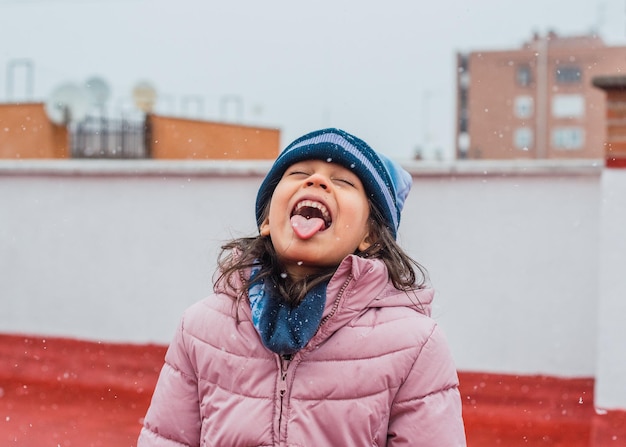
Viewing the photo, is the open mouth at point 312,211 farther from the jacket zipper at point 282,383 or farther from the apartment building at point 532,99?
the apartment building at point 532,99

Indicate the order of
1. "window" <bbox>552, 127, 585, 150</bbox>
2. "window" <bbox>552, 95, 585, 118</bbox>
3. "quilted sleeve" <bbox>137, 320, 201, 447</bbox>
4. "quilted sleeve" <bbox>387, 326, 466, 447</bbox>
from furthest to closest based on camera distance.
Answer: "window" <bbox>552, 127, 585, 150</bbox> < "window" <bbox>552, 95, 585, 118</bbox> < "quilted sleeve" <bbox>137, 320, 201, 447</bbox> < "quilted sleeve" <bbox>387, 326, 466, 447</bbox>

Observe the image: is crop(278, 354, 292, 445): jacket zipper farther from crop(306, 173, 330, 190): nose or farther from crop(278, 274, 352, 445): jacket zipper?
crop(306, 173, 330, 190): nose

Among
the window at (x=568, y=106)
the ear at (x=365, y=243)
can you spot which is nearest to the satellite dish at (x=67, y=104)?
the ear at (x=365, y=243)

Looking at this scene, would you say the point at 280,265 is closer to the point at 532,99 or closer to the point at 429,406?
the point at 429,406

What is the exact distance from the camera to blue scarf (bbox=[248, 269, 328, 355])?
1.49 metres

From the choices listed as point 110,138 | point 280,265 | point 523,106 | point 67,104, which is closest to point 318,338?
point 280,265

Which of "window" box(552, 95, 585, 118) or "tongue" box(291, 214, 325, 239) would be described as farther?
"window" box(552, 95, 585, 118)

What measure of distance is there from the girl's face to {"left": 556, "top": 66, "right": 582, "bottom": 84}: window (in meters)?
54.3

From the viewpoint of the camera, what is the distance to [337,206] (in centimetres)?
159

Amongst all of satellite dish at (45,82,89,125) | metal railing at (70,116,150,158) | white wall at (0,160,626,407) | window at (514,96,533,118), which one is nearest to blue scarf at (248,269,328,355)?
white wall at (0,160,626,407)

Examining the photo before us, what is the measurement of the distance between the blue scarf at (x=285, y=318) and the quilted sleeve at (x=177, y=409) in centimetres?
18

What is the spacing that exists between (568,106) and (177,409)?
56255 mm

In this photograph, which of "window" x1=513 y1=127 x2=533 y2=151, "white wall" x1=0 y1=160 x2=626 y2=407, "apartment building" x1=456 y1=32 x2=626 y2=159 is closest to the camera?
"white wall" x1=0 y1=160 x2=626 y2=407

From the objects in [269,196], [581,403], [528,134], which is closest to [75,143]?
[581,403]
